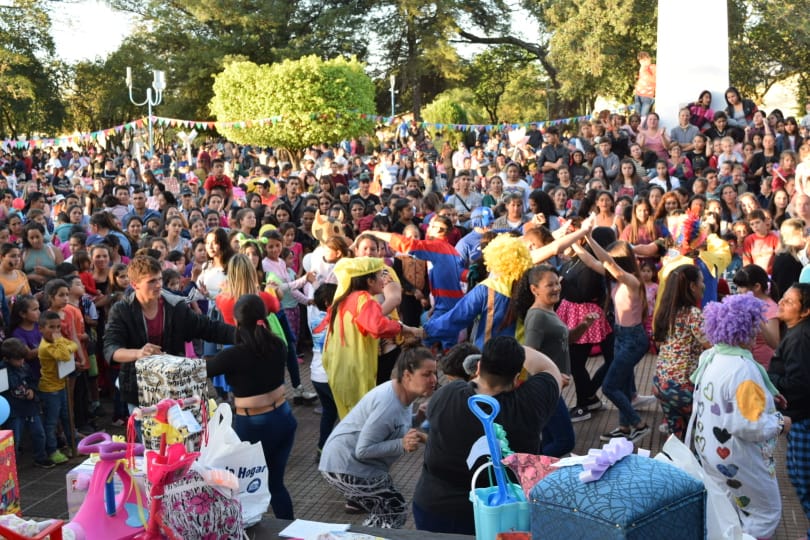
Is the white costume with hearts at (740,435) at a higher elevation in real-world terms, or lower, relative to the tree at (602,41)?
lower

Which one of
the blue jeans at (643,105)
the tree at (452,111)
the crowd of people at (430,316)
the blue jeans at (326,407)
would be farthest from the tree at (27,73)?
the blue jeans at (326,407)

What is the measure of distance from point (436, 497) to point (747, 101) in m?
15.1

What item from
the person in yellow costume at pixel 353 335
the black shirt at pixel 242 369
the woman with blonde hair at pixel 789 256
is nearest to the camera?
the black shirt at pixel 242 369

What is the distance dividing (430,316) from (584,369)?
67.7 inches

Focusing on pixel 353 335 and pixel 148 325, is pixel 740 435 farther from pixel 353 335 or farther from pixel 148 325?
pixel 148 325

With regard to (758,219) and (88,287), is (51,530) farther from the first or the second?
(758,219)

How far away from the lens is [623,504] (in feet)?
6.71

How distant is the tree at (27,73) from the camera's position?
111ft

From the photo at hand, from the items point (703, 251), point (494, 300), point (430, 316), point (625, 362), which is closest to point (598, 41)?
point (703, 251)

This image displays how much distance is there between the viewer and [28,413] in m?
6.35

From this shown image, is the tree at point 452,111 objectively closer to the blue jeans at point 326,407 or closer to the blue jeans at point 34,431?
the blue jeans at point 326,407

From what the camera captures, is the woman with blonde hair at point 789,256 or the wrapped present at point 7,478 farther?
the woman with blonde hair at point 789,256

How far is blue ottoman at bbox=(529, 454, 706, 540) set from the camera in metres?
2.04

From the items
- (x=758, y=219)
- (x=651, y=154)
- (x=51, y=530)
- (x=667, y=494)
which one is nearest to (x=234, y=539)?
(x=51, y=530)
